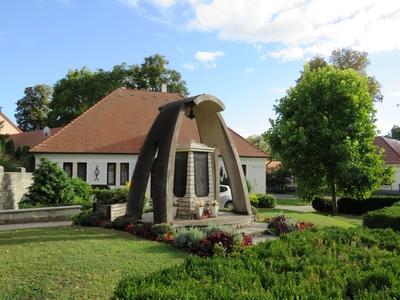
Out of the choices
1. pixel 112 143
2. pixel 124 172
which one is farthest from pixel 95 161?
pixel 124 172

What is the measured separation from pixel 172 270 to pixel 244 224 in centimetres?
935

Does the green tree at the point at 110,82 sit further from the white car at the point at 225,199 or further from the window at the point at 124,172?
the white car at the point at 225,199

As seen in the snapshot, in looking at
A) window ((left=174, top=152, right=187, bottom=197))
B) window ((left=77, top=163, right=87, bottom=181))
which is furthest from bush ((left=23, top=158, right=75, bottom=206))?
window ((left=77, top=163, right=87, bottom=181))

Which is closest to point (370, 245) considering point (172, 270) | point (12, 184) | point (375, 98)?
point (172, 270)

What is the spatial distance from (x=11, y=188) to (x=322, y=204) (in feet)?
63.3

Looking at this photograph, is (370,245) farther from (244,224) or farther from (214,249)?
(244,224)

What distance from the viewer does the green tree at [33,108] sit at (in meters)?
78.4

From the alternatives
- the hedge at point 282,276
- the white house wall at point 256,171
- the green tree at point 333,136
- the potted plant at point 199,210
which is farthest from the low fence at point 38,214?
the white house wall at point 256,171

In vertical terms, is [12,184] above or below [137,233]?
above

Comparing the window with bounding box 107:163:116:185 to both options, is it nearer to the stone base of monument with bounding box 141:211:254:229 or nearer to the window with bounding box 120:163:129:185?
the window with bounding box 120:163:129:185

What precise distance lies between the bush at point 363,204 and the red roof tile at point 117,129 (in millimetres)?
9584

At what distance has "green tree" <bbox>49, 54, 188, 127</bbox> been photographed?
152 ft

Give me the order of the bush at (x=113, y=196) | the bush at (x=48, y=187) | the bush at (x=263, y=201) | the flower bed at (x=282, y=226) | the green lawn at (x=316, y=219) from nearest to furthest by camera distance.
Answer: the flower bed at (x=282, y=226) → the green lawn at (x=316, y=219) → the bush at (x=113, y=196) → the bush at (x=48, y=187) → the bush at (x=263, y=201)

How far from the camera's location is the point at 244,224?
13.9m
